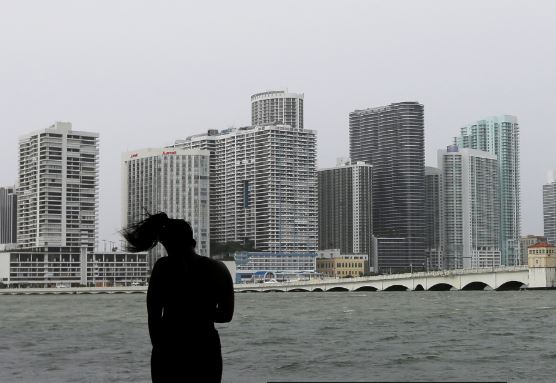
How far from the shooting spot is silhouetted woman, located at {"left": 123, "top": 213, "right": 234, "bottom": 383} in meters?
7.59

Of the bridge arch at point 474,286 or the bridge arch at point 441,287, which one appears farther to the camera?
the bridge arch at point 441,287

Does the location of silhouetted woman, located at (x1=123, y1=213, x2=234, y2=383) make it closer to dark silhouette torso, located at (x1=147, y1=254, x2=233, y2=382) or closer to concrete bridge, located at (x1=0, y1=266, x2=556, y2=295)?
dark silhouette torso, located at (x1=147, y1=254, x2=233, y2=382)

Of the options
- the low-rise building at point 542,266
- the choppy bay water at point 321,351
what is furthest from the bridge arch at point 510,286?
the choppy bay water at point 321,351

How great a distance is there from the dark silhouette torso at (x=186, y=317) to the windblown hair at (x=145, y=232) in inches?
9.4

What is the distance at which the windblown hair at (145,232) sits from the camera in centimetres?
743

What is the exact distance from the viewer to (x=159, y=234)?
7.68 m

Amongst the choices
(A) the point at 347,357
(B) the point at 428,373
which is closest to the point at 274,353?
(A) the point at 347,357

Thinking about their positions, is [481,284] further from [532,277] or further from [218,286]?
[218,286]

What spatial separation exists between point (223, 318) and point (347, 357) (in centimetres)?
2760

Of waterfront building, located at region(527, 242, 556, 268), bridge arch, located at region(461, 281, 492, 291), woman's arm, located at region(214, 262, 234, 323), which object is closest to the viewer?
woman's arm, located at region(214, 262, 234, 323)

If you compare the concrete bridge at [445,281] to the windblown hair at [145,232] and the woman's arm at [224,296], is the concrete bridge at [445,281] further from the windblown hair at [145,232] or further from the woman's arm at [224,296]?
the windblown hair at [145,232]

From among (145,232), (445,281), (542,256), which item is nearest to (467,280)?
(445,281)

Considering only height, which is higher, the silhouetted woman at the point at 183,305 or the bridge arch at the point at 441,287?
the silhouetted woman at the point at 183,305

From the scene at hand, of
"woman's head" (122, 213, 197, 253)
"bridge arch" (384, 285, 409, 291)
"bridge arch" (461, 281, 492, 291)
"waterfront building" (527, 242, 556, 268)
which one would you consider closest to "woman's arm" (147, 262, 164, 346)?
"woman's head" (122, 213, 197, 253)
